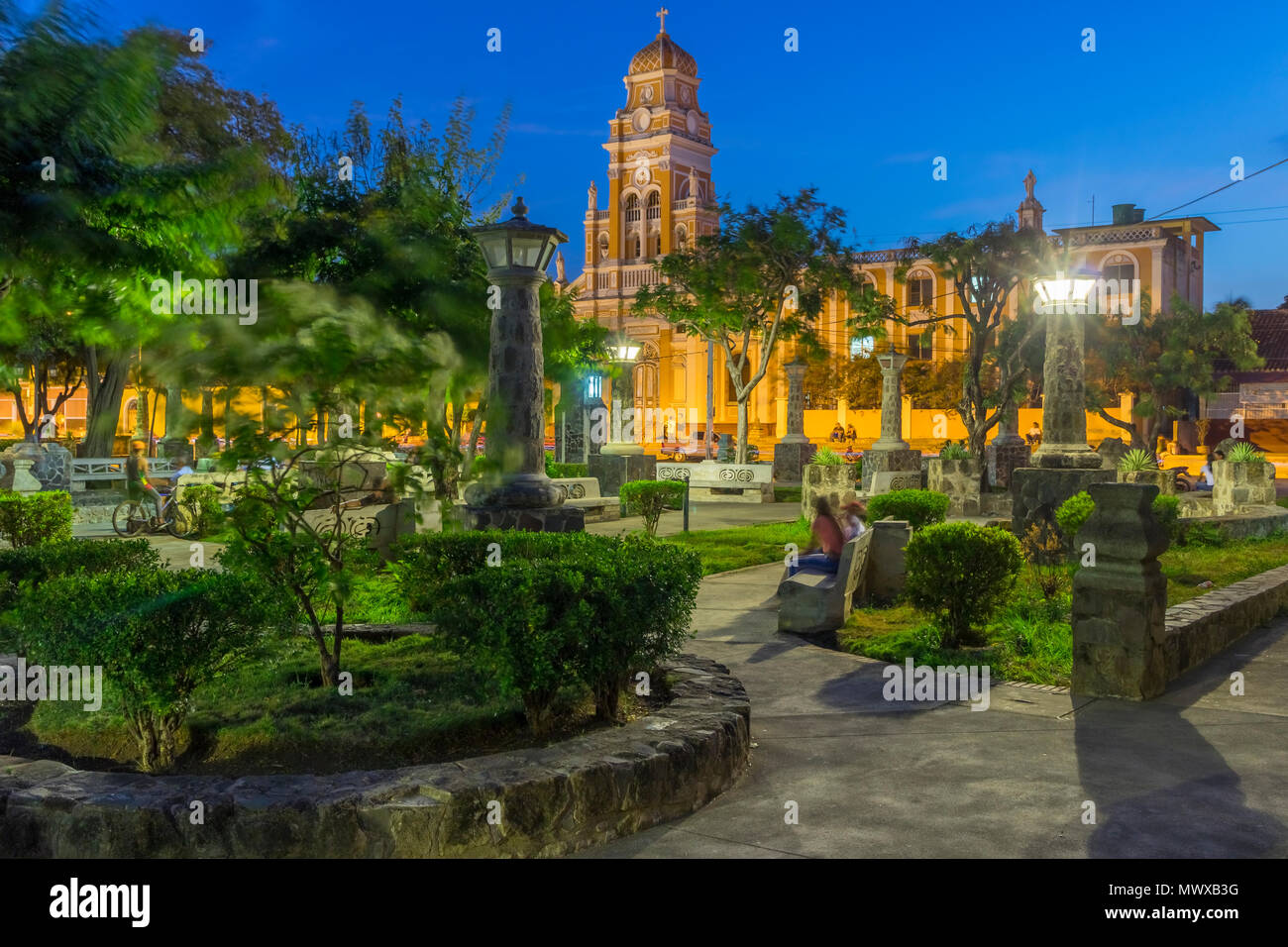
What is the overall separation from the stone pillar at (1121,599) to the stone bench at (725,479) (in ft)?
57.9

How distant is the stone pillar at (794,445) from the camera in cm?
2723

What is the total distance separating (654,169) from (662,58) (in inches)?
217

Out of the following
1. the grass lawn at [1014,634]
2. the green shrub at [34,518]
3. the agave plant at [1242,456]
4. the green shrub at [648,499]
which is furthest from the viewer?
the agave plant at [1242,456]

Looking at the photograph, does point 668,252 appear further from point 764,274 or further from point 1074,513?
point 1074,513

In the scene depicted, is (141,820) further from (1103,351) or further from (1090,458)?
(1103,351)

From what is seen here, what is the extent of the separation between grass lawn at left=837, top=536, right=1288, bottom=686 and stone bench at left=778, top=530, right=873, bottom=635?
0.52 ft

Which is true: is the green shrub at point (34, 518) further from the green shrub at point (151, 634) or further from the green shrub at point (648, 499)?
the green shrub at point (151, 634)

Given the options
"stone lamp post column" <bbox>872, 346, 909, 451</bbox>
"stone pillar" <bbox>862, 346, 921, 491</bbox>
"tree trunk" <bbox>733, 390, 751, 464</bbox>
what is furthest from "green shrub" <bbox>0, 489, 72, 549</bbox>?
"stone lamp post column" <bbox>872, 346, 909, 451</bbox>

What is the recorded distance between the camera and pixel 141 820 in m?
3.84

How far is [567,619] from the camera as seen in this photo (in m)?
4.80

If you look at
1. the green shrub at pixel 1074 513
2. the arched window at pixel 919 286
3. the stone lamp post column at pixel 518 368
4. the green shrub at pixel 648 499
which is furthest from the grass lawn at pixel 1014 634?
the arched window at pixel 919 286

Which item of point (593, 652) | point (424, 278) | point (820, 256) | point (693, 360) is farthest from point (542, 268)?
point (693, 360)

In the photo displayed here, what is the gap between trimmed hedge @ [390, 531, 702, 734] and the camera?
4.80m

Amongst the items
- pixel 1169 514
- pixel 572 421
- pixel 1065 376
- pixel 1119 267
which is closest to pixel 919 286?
pixel 1119 267
